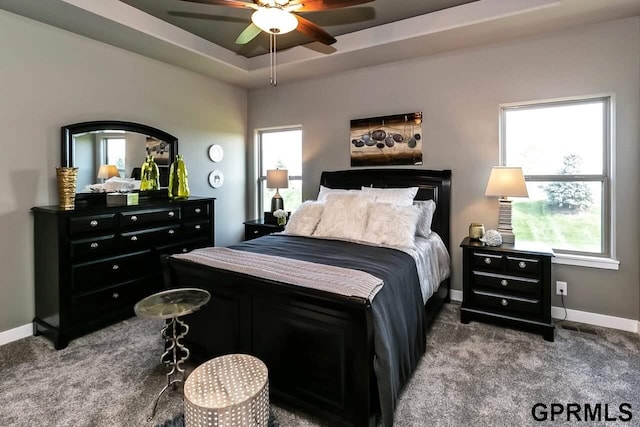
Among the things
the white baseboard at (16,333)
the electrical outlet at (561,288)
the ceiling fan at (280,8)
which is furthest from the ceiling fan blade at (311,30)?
the white baseboard at (16,333)

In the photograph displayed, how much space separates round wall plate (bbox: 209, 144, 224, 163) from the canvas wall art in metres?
1.80

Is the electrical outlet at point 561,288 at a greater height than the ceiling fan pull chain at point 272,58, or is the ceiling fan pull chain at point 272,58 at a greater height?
the ceiling fan pull chain at point 272,58

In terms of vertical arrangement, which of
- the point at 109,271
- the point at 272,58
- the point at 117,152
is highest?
the point at 272,58

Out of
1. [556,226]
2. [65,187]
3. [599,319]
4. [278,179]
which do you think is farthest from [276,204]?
[599,319]

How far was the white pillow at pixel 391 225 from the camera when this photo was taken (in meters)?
2.81

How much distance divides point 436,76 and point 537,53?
913 millimetres

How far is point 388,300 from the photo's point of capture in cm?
191

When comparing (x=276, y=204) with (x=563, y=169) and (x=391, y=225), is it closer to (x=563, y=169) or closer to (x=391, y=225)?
(x=391, y=225)

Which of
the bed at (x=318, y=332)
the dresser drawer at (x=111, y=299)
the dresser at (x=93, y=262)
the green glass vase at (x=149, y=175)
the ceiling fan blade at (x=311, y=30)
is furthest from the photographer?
the green glass vase at (x=149, y=175)

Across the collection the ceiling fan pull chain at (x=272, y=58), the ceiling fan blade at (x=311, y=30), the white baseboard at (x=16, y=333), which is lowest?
the white baseboard at (x=16, y=333)

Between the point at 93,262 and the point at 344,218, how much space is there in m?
2.18

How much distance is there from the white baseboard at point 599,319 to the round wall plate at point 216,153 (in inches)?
165

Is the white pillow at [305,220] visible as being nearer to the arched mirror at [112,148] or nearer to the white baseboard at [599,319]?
the arched mirror at [112,148]

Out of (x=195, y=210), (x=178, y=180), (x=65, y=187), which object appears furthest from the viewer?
(x=178, y=180)
